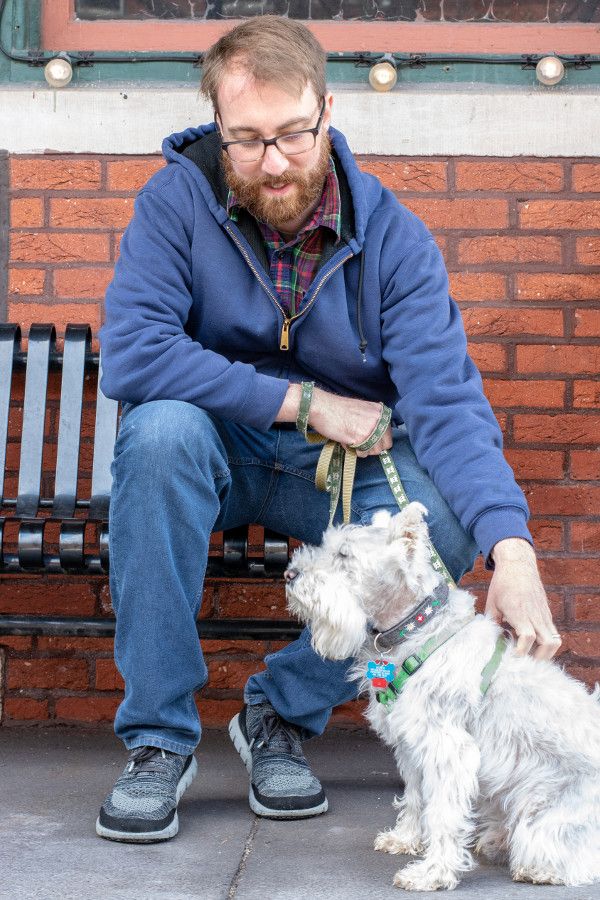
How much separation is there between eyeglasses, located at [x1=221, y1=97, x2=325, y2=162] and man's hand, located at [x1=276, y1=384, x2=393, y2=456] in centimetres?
61

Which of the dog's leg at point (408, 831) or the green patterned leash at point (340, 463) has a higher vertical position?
the green patterned leash at point (340, 463)

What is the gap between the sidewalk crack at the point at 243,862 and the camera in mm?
2369

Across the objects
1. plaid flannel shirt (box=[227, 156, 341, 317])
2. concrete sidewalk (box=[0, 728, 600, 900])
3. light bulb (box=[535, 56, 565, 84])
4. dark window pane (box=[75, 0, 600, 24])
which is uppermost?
dark window pane (box=[75, 0, 600, 24])

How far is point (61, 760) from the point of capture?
11.5 feet

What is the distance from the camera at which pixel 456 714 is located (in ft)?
7.92

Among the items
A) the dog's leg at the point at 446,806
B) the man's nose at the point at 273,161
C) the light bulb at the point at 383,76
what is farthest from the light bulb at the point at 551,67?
the dog's leg at the point at 446,806

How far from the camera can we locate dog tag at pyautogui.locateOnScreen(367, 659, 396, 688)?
97.3 inches

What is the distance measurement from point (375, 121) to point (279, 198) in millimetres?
1153

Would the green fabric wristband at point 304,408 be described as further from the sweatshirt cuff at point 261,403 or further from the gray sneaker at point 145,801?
the gray sneaker at point 145,801

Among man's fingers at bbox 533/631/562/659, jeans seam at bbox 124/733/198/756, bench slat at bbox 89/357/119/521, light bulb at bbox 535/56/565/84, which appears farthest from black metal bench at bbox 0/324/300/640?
light bulb at bbox 535/56/565/84

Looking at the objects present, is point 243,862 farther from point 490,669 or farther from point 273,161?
point 273,161

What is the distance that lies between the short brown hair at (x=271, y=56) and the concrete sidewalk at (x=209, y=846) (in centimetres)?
187

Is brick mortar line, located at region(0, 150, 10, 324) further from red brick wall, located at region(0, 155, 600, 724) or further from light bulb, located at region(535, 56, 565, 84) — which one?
light bulb, located at region(535, 56, 565, 84)

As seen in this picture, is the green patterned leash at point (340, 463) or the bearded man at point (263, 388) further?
the green patterned leash at point (340, 463)
